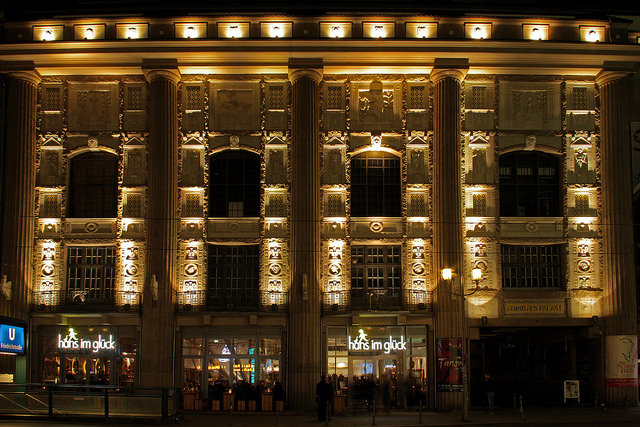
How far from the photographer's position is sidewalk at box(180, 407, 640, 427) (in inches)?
1158

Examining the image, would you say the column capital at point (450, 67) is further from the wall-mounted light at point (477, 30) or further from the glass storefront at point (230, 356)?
the glass storefront at point (230, 356)

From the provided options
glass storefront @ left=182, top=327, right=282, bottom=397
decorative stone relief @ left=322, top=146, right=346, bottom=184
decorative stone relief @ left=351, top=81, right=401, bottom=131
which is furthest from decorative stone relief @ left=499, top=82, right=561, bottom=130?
glass storefront @ left=182, top=327, right=282, bottom=397

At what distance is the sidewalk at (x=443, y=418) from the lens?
1158 inches

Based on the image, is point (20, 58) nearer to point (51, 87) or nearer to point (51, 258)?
point (51, 87)

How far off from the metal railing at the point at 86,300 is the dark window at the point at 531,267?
17.8 m

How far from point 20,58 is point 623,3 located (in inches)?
1247

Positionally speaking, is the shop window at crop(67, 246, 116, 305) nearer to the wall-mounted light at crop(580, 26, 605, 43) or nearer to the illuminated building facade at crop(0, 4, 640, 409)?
the illuminated building facade at crop(0, 4, 640, 409)

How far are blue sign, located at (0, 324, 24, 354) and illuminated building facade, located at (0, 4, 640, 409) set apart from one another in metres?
15.5

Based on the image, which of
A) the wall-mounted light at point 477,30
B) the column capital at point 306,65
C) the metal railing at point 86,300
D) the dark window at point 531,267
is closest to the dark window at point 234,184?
the column capital at point 306,65

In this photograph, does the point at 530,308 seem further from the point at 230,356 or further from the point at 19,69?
the point at 19,69

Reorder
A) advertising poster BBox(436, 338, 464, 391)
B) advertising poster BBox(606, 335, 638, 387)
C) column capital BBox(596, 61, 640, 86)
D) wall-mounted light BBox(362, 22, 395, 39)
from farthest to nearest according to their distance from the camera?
column capital BBox(596, 61, 640, 86), wall-mounted light BBox(362, 22, 395, 39), advertising poster BBox(606, 335, 638, 387), advertising poster BBox(436, 338, 464, 391)

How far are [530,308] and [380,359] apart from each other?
7.62m

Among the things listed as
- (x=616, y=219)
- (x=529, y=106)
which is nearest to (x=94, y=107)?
(x=529, y=106)

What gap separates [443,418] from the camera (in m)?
31.7
